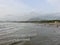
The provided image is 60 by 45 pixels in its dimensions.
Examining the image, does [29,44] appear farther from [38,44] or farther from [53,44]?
[53,44]

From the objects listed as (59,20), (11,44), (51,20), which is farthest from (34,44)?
(51,20)

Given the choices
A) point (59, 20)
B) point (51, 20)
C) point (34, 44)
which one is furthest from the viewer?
point (51, 20)

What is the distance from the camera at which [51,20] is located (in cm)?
5634

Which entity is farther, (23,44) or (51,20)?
(51,20)

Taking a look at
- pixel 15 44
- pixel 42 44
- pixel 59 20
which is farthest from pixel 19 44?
pixel 59 20

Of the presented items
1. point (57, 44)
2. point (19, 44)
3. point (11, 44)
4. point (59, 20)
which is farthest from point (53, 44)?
point (59, 20)

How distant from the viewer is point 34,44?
23.6 feet

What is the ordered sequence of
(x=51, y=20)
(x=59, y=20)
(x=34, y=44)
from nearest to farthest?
(x=34, y=44), (x=59, y=20), (x=51, y=20)

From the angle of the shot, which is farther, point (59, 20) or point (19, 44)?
point (59, 20)

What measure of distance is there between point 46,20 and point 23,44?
53.1 meters

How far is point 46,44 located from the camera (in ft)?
23.7

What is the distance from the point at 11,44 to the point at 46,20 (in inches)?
2094

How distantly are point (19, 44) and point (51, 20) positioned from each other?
5014 centimetres

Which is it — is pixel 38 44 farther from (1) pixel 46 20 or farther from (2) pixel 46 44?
(1) pixel 46 20
